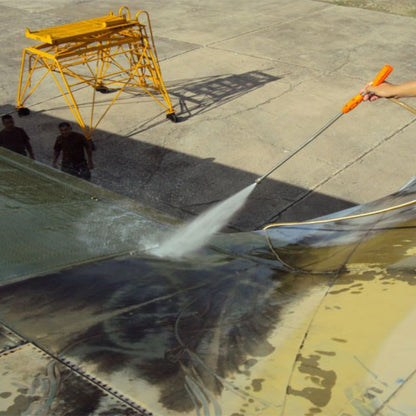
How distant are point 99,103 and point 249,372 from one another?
929 centimetres

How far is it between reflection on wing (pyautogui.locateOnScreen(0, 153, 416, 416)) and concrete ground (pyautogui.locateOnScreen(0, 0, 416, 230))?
3102mm

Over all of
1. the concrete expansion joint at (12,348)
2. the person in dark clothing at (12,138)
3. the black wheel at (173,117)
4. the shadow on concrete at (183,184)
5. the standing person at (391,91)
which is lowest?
the shadow on concrete at (183,184)

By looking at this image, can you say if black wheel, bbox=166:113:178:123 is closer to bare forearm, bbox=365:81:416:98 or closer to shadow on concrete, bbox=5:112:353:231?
shadow on concrete, bbox=5:112:353:231

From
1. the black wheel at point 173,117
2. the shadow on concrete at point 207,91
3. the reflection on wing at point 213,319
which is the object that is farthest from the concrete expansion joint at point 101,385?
the black wheel at point 173,117

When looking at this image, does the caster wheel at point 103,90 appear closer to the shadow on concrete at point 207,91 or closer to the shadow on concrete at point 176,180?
the shadow on concrete at point 207,91

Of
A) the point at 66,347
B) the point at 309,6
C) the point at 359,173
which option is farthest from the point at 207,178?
the point at 309,6

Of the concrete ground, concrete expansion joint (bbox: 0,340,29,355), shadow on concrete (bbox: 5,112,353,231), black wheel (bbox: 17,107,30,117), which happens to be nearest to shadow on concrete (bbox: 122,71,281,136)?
the concrete ground

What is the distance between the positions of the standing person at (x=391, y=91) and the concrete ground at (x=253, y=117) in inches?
126

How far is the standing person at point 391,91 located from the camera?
4.13m

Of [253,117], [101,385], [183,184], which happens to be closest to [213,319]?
[101,385]

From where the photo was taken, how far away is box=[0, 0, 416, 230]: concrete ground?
8367 millimetres

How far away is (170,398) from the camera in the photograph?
2664 mm

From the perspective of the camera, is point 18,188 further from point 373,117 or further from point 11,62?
point 11,62

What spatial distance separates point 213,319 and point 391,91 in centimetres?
232
